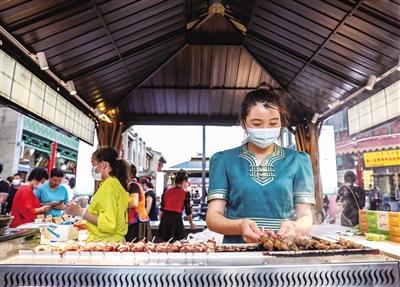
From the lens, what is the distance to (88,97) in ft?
17.0

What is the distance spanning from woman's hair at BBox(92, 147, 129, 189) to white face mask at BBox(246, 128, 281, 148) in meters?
1.38

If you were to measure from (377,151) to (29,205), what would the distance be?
4873 millimetres

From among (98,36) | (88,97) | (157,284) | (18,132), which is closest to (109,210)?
(157,284)

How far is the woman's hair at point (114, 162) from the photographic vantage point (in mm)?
2238

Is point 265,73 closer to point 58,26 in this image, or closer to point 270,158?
point 58,26

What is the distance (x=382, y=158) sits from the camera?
4.79 meters

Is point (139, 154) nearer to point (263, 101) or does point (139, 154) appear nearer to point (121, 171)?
point (121, 171)

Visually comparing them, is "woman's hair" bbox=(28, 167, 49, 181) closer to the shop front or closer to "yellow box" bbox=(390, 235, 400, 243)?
"yellow box" bbox=(390, 235, 400, 243)

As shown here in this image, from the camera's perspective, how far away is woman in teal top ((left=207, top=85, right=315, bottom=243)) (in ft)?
3.46

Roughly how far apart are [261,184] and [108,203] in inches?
48.6

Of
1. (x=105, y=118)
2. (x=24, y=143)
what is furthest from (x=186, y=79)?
(x=24, y=143)

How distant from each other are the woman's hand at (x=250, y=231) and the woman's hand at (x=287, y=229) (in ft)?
0.25

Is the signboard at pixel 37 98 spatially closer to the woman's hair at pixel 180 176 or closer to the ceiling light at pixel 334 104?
the woman's hair at pixel 180 176

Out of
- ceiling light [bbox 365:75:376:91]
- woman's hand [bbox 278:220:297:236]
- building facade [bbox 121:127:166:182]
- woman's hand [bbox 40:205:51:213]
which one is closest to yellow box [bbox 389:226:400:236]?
woman's hand [bbox 278:220:297:236]
